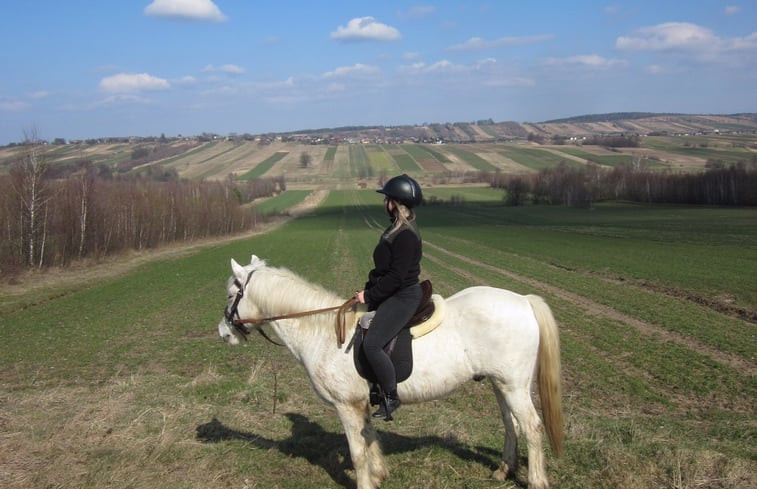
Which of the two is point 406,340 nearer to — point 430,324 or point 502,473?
point 430,324

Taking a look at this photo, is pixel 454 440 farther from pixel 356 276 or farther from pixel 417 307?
pixel 356 276

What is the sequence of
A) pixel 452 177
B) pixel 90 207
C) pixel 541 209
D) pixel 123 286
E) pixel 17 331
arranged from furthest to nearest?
pixel 452 177
pixel 541 209
pixel 90 207
pixel 123 286
pixel 17 331

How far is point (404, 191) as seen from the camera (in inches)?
208

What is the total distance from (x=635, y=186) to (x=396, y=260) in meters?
96.7

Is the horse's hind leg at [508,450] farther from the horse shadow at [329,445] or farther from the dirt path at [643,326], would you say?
A: the dirt path at [643,326]

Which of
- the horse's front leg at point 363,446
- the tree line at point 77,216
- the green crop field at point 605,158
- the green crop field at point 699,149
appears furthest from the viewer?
the green crop field at point 605,158

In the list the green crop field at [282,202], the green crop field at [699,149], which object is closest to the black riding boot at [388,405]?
the green crop field at [282,202]

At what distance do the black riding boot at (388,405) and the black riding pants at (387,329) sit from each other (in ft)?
0.37

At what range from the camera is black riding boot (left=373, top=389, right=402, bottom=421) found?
17.8 feet

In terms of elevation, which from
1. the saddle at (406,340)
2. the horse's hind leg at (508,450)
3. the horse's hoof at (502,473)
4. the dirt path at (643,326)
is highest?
the saddle at (406,340)

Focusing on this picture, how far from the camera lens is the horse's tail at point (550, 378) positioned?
554 cm

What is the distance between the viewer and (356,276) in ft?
91.8

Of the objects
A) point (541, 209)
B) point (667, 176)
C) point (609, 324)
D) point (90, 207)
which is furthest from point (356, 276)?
point (667, 176)

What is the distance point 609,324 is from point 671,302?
186 inches
